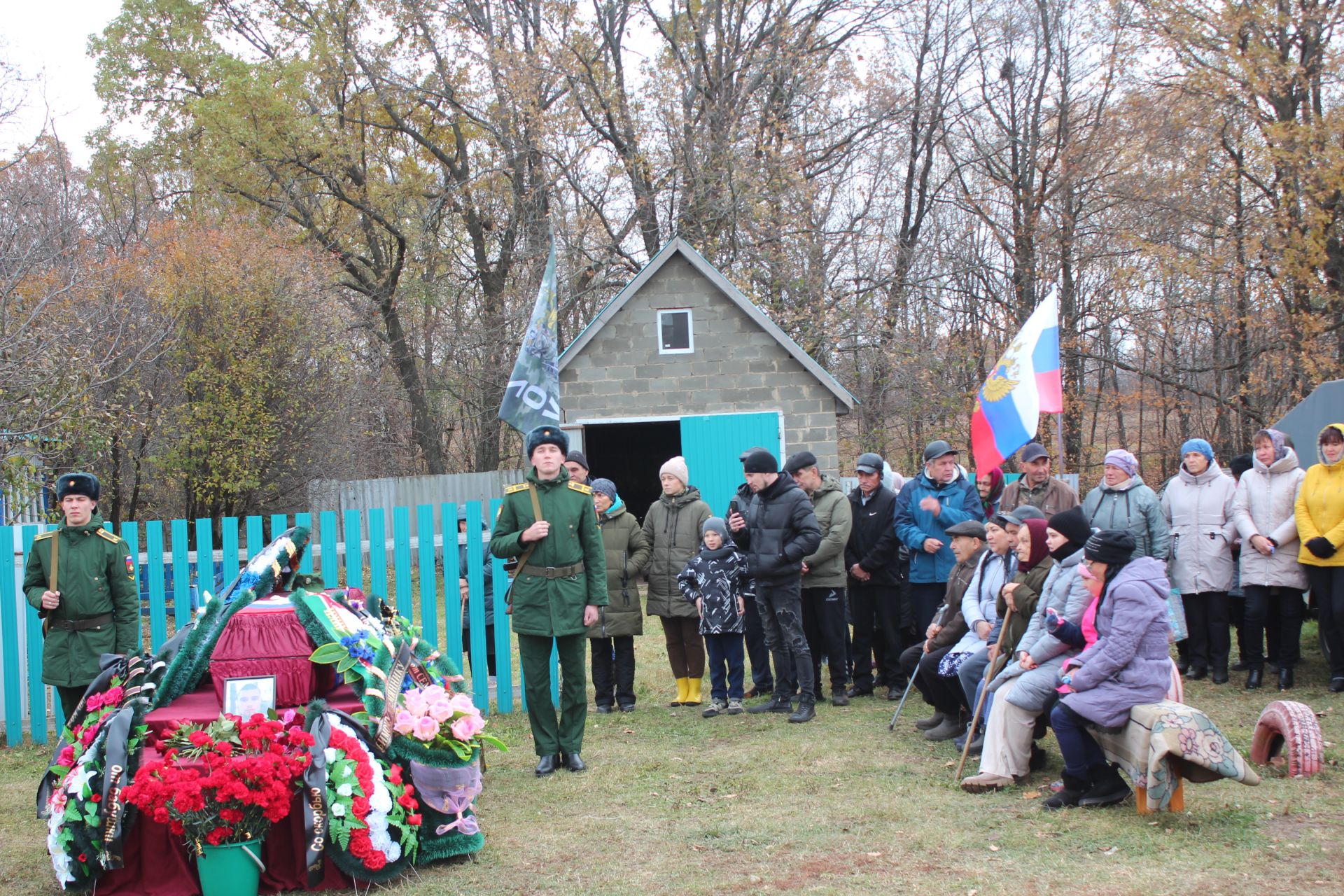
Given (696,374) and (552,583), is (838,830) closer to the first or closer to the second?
(552,583)

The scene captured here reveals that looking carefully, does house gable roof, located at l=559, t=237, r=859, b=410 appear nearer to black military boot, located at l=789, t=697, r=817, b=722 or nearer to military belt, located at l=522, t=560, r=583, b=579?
black military boot, located at l=789, t=697, r=817, b=722

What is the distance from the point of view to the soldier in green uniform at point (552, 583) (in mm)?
6238

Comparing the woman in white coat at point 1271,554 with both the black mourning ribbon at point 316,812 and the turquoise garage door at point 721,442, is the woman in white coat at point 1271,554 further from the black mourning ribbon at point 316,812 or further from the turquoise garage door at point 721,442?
the turquoise garage door at point 721,442

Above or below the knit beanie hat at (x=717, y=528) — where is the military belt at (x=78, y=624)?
below

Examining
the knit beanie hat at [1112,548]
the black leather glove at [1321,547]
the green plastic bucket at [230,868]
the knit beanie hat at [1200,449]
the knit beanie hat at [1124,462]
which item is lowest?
the green plastic bucket at [230,868]

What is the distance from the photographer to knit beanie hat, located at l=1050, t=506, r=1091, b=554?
5656 mm

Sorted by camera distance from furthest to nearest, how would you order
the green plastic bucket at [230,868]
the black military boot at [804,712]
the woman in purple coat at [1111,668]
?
the black military boot at [804,712], the woman in purple coat at [1111,668], the green plastic bucket at [230,868]

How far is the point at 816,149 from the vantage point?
24406mm

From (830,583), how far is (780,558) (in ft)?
2.11

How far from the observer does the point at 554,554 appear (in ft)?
20.6

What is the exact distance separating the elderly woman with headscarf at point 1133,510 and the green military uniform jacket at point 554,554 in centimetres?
361

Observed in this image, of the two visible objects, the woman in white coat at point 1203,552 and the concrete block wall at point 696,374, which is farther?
the concrete block wall at point 696,374

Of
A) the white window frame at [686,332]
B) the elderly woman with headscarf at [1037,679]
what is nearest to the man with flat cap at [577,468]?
the elderly woman with headscarf at [1037,679]

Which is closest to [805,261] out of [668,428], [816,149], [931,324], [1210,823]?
[816,149]
